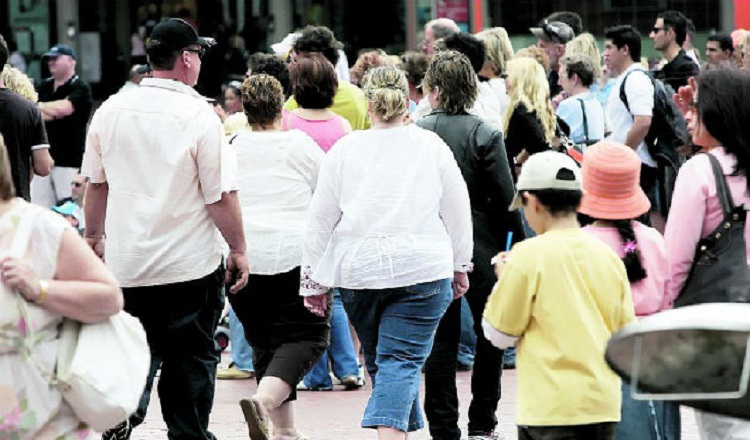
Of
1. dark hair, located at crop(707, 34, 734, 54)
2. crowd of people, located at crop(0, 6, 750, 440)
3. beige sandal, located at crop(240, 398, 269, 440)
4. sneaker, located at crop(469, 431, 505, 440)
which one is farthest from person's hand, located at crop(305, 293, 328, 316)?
dark hair, located at crop(707, 34, 734, 54)

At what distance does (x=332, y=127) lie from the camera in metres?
9.12

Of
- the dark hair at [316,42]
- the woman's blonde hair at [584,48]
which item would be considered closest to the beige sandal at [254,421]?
the dark hair at [316,42]

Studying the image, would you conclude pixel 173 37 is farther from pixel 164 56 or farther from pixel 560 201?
pixel 560 201

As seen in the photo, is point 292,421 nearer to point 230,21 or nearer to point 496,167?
point 496,167

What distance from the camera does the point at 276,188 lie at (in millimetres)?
8242

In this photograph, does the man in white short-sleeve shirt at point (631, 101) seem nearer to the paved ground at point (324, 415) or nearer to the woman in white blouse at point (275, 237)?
the paved ground at point (324, 415)

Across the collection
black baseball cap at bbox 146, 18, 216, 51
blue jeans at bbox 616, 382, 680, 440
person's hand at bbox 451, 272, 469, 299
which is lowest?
blue jeans at bbox 616, 382, 680, 440

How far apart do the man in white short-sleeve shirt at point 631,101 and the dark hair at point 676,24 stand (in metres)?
0.62

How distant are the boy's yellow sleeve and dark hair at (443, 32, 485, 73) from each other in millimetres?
4674

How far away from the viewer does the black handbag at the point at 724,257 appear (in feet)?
19.4

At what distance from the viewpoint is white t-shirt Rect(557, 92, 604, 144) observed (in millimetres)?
11562

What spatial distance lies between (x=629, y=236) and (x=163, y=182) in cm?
209

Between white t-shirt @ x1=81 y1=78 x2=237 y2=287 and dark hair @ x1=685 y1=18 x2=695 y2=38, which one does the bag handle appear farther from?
dark hair @ x1=685 y1=18 x2=695 y2=38

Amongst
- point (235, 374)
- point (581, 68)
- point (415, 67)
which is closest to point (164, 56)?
point (235, 374)
